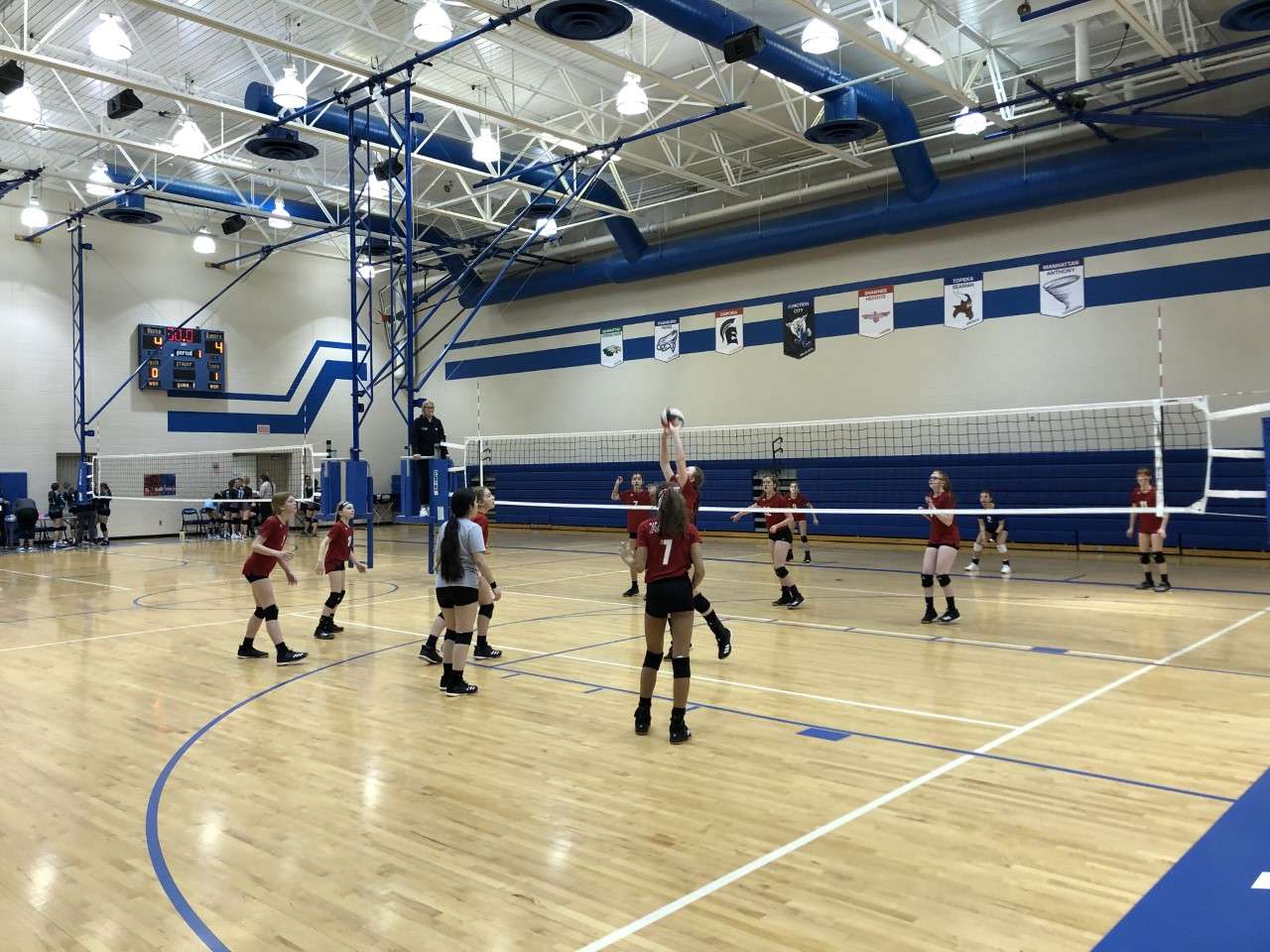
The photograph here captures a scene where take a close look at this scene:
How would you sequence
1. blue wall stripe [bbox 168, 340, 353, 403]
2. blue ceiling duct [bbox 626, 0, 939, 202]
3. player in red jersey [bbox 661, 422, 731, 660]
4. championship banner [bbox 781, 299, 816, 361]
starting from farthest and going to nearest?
blue wall stripe [bbox 168, 340, 353, 403] < championship banner [bbox 781, 299, 816, 361] < blue ceiling duct [bbox 626, 0, 939, 202] < player in red jersey [bbox 661, 422, 731, 660]

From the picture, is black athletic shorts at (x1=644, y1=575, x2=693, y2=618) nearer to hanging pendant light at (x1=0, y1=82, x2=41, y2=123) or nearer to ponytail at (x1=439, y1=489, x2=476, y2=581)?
ponytail at (x1=439, y1=489, x2=476, y2=581)

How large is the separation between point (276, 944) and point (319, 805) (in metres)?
1.38

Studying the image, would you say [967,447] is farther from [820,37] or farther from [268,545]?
[268,545]

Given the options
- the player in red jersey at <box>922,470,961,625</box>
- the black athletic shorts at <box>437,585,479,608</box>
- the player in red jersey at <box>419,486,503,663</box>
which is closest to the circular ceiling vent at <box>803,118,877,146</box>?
the player in red jersey at <box>922,470,961,625</box>

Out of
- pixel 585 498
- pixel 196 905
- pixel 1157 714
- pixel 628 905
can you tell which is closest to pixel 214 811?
pixel 196 905

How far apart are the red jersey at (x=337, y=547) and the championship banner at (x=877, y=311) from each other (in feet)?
41.0

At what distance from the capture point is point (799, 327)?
19.2m

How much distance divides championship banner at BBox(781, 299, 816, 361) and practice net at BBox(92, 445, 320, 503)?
10704 mm

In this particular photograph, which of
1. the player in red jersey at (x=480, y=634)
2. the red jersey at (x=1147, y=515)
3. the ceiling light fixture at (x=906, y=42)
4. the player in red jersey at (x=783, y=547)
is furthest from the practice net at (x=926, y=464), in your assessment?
the ceiling light fixture at (x=906, y=42)

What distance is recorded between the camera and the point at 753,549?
1794cm

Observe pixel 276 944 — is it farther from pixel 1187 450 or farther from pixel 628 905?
pixel 1187 450

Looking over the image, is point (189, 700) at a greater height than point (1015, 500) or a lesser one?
lesser

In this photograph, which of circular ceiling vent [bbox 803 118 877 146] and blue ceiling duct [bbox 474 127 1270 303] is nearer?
circular ceiling vent [bbox 803 118 877 146]

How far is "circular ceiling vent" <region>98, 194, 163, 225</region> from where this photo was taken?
17.6 metres
